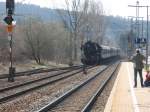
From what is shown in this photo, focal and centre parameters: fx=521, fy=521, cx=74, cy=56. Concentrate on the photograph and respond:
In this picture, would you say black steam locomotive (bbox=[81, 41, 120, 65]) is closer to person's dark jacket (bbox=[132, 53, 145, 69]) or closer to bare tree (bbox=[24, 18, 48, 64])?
bare tree (bbox=[24, 18, 48, 64])

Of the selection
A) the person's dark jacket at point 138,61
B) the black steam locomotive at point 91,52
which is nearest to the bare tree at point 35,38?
the black steam locomotive at point 91,52

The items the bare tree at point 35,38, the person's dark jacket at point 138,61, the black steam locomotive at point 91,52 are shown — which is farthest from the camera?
the black steam locomotive at point 91,52

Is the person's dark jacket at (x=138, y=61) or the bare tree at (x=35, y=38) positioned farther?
the bare tree at (x=35, y=38)

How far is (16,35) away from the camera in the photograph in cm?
6844

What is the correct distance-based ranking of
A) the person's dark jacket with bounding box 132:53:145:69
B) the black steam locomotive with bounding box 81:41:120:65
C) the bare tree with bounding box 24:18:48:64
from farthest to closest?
the black steam locomotive with bounding box 81:41:120:65
the bare tree with bounding box 24:18:48:64
the person's dark jacket with bounding box 132:53:145:69

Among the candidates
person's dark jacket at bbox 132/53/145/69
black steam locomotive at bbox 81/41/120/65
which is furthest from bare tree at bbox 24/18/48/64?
person's dark jacket at bbox 132/53/145/69

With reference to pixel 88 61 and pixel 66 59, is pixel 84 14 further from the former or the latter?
pixel 88 61

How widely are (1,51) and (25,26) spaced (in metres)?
13.6

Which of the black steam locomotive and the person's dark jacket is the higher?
the person's dark jacket

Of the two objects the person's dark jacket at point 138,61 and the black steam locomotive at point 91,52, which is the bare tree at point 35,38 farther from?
the person's dark jacket at point 138,61

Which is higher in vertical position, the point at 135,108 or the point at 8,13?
the point at 8,13

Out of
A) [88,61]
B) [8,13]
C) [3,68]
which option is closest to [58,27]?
[88,61]

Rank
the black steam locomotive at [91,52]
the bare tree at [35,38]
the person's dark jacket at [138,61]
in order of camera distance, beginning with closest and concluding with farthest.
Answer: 1. the person's dark jacket at [138,61]
2. the bare tree at [35,38]
3. the black steam locomotive at [91,52]

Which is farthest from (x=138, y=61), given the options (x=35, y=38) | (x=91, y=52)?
(x=35, y=38)
